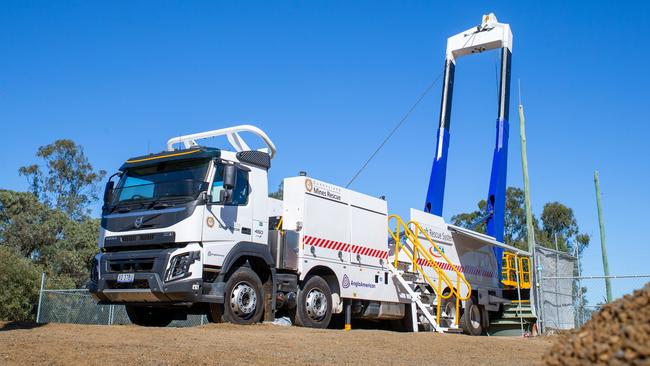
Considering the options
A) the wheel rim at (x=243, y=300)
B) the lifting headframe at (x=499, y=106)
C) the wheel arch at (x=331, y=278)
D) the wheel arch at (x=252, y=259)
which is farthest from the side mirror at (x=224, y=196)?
the lifting headframe at (x=499, y=106)

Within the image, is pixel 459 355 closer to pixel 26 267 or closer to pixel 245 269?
pixel 245 269

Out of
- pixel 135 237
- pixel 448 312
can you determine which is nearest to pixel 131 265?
pixel 135 237

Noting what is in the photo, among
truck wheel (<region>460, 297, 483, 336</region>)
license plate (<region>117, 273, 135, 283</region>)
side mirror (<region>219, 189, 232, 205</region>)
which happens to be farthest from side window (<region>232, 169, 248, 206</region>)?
truck wheel (<region>460, 297, 483, 336</region>)

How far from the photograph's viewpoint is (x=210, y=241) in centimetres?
1171

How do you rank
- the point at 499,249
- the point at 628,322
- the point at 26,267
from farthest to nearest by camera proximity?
the point at 26,267
the point at 499,249
the point at 628,322

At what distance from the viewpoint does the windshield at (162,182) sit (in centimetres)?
1194

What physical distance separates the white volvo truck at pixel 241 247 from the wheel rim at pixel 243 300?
0.02m

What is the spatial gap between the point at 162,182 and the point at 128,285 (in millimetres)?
1914

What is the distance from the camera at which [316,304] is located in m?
13.2

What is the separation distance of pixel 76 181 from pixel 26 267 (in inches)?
951

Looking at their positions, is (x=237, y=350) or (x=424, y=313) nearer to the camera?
(x=237, y=350)

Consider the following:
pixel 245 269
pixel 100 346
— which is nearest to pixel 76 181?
pixel 245 269

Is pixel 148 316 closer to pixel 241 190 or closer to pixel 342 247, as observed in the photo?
pixel 241 190

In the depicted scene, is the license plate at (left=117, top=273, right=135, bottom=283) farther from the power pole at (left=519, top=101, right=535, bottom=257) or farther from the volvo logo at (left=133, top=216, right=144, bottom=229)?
the power pole at (left=519, top=101, right=535, bottom=257)
